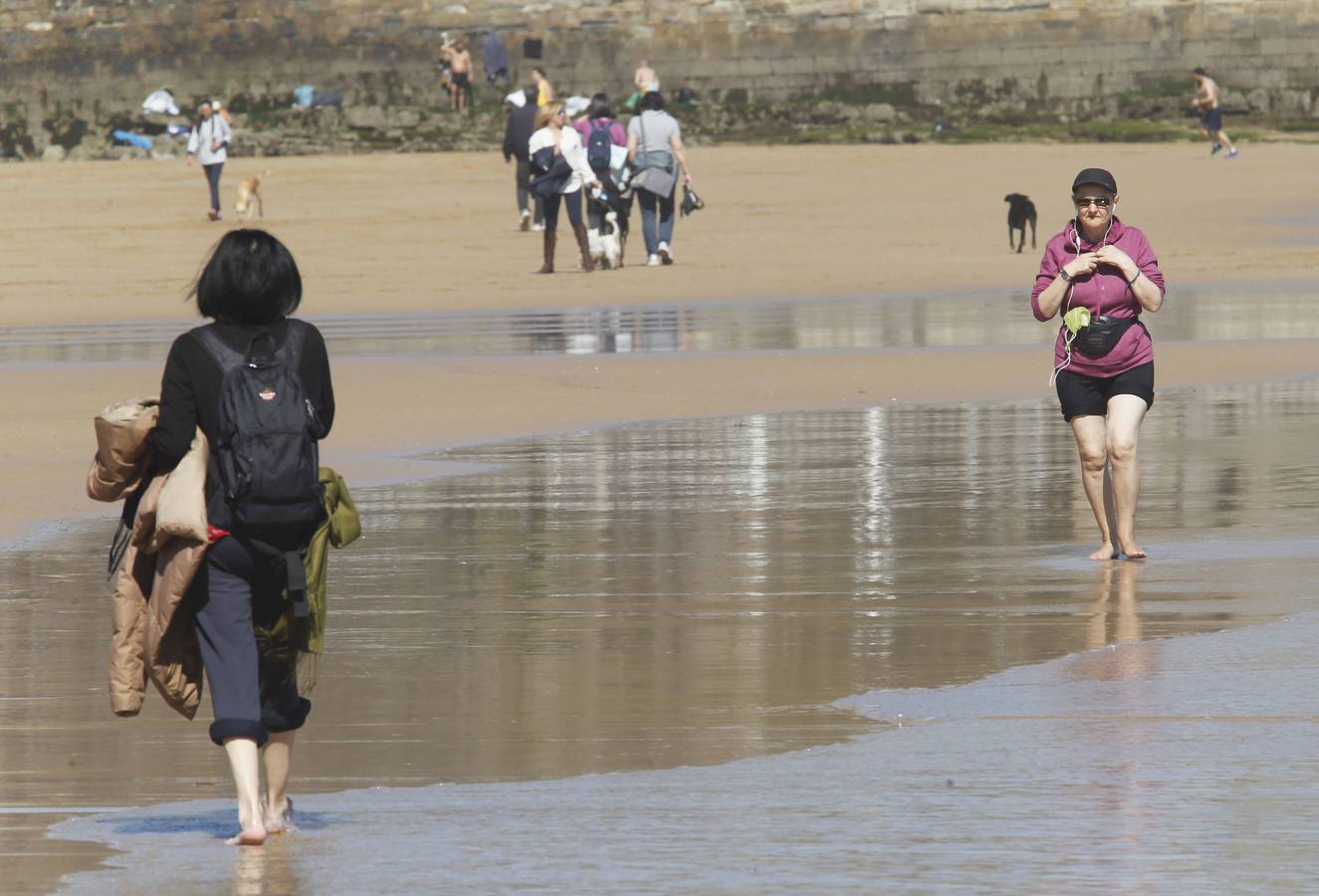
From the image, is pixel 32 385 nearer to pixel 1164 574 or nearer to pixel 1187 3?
pixel 1164 574

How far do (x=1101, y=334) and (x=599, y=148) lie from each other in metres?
16.6

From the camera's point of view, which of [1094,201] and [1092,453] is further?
[1092,453]

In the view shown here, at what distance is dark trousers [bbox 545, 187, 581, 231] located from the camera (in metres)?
26.8

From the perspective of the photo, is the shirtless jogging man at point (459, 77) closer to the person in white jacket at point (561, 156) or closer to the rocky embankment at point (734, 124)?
the rocky embankment at point (734, 124)

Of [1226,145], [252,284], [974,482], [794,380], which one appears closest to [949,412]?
[794,380]

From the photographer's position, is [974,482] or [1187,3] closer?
[974,482]

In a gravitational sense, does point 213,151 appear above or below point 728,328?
above

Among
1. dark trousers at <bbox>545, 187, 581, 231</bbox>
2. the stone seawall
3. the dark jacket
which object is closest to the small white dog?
dark trousers at <bbox>545, 187, 581, 231</bbox>

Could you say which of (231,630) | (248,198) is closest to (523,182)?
(248,198)

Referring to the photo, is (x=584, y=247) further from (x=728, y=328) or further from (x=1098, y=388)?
(x=1098, y=388)

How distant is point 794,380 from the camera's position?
1748 centimetres

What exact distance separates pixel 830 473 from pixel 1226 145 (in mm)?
33752

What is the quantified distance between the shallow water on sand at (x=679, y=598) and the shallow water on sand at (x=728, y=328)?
5910 mm

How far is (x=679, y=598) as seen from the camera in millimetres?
9281
